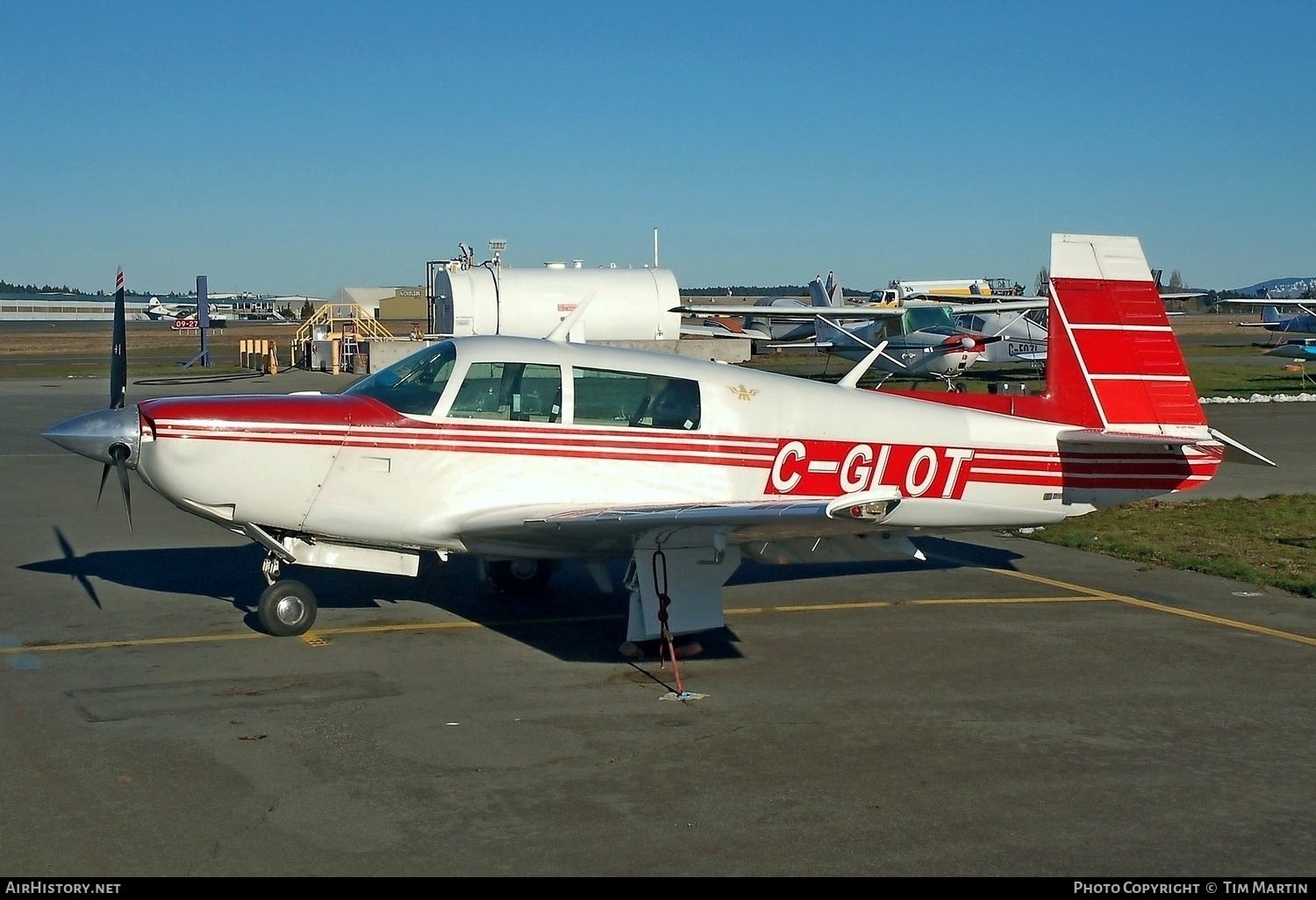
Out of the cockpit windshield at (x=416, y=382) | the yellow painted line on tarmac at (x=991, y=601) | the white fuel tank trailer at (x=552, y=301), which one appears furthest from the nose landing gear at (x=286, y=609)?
the white fuel tank trailer at (x=552, y=301)

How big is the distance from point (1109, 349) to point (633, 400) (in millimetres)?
4118

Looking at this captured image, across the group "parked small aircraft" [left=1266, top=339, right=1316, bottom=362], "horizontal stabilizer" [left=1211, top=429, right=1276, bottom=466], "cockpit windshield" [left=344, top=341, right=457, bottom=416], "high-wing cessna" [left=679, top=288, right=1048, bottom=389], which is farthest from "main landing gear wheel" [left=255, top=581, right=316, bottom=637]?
"parked small aircraft" [left=1266, top=339, right=1316, bottom=362]

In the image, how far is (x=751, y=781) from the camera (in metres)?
5.60

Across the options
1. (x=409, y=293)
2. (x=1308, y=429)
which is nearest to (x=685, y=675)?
(x=1308, y=429)

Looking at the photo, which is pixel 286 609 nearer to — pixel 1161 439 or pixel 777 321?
pixel 1161 439

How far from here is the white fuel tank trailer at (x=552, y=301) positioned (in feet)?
97.2

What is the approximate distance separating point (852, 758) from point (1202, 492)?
447 inches

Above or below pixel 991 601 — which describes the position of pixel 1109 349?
above

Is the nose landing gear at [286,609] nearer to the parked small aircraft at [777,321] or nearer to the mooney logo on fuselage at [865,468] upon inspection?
the mooney logo on fuselage at [865,468]

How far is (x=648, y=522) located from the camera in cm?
730

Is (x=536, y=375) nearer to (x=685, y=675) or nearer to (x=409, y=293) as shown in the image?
(x=685, y=675)

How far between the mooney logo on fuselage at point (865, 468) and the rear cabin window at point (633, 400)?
80 cm

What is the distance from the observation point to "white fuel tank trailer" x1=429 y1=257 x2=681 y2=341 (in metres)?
29.6

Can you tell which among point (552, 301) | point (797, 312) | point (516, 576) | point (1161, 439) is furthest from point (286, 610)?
point (797, 312)
